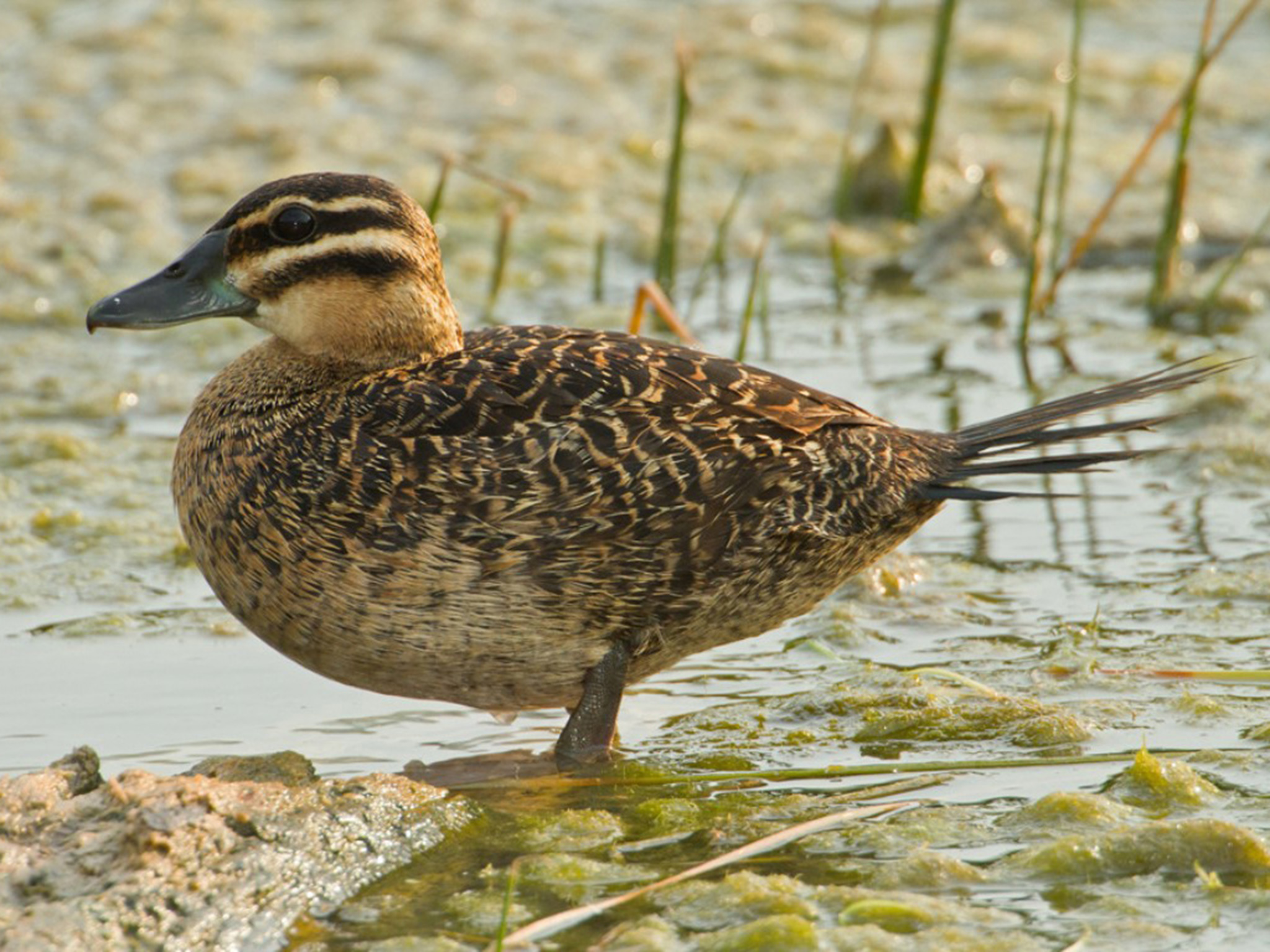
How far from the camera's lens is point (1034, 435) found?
5.58 metres

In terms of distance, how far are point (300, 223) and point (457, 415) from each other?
713mm

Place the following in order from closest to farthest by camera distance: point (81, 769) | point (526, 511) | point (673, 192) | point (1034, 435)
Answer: point (81, 769)
point (526, 511)
point (1034, 435)
point (673, 192)

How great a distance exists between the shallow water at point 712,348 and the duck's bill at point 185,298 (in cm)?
104

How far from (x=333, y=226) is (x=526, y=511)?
978 millimetres

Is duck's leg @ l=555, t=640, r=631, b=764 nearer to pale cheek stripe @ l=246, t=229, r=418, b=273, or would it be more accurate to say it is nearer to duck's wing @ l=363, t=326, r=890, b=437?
duck's wing @ l=363, t=326, r=890, b=437

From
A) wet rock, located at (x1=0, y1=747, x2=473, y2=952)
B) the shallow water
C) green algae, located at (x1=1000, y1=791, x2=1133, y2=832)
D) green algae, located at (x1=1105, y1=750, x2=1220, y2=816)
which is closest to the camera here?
wet rock, located at (x1=0, y1=747, x2=473, y2=952)

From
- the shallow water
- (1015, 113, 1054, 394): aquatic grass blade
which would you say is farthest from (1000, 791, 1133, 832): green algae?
(1015, 113, 1054, 394): aquatic grass blade

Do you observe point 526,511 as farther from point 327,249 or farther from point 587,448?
point 327,249

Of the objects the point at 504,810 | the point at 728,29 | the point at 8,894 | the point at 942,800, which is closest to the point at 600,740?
the point at 504,810

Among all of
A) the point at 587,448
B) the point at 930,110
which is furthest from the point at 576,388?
the point at 930,110

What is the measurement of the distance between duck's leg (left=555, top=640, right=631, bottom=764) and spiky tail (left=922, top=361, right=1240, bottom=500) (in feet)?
3.13

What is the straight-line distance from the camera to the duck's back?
4.88 m

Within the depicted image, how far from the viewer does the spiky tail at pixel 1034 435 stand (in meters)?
5.34

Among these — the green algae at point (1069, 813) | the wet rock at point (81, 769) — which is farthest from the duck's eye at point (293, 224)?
the green algae at point (1069, 813)
